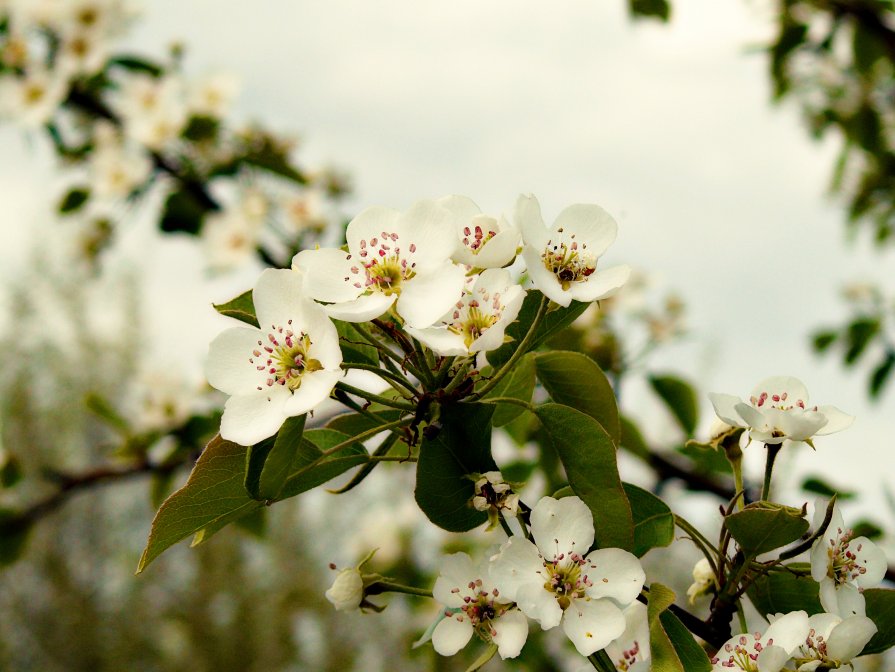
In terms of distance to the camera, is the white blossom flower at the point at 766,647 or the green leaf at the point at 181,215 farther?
the green leaf at the point at 181,215

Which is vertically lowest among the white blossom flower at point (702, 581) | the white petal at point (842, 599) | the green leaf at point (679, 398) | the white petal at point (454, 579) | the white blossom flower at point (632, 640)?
the green leaf at point (679, 398)

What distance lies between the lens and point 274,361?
0.77m

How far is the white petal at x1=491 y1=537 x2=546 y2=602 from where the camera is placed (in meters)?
0.73

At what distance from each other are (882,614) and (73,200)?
2.48 metres

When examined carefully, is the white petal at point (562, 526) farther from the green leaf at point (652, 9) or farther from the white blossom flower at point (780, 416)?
the green leaf at point (652, 9)

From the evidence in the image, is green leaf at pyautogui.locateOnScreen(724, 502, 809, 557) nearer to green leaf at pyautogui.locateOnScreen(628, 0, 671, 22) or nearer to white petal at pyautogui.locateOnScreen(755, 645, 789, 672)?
white petal at pyautogui.locateOnScreen(755, 645, 789, 672)

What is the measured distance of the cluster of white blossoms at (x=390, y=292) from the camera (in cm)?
72

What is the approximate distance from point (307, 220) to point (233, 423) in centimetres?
200

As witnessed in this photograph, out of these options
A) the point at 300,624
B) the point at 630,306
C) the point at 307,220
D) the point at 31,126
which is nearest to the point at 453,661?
the point at 630,306

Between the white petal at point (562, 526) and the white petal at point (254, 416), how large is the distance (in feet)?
0.77

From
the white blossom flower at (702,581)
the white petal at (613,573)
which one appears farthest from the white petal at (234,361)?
the white blossom flower at (702,581)

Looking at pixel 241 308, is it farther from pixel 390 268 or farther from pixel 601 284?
pixel 601 284

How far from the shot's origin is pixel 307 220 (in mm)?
2666

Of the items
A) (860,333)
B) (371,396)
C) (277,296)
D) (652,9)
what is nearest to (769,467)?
(371,396)
